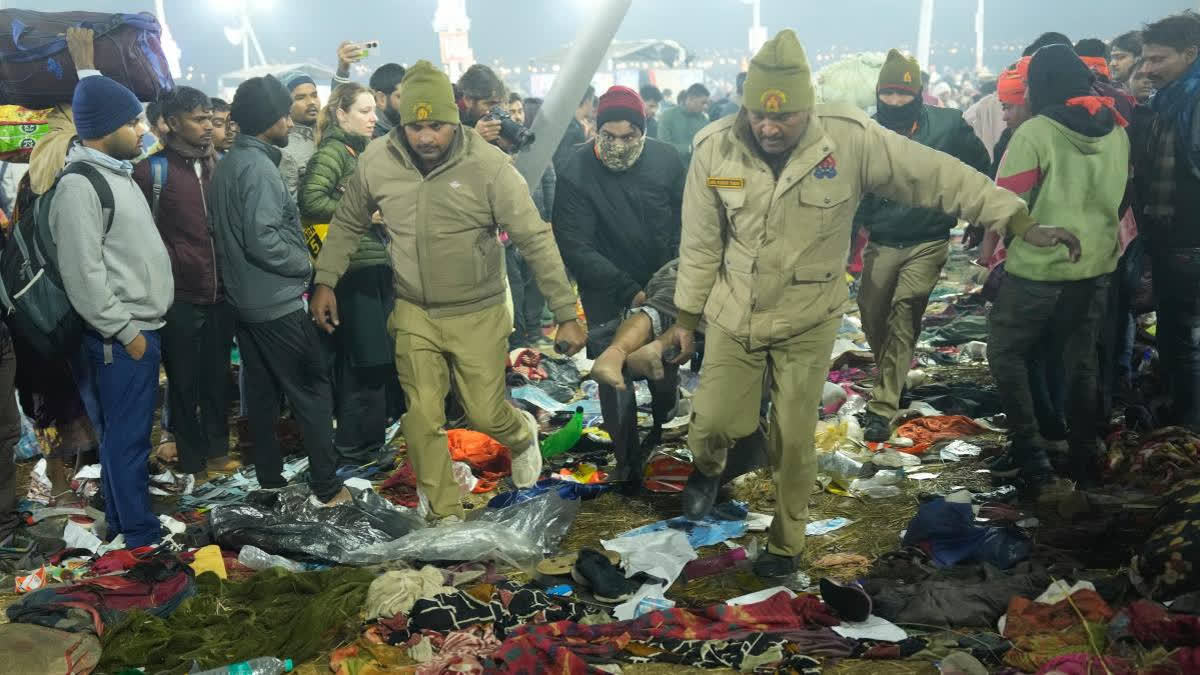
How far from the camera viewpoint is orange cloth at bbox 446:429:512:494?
7.22m

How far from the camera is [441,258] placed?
5930 mm

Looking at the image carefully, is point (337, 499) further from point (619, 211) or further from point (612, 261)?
point (619, 211)

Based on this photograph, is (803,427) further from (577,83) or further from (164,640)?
(577,83)

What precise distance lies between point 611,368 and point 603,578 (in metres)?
1.07

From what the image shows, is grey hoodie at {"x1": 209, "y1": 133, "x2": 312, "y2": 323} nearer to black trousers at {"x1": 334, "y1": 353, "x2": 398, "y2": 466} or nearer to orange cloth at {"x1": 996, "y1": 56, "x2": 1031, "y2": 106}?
black trousers at {"x1": 334, "y1": 353, "x2": 398, "y2": 466}

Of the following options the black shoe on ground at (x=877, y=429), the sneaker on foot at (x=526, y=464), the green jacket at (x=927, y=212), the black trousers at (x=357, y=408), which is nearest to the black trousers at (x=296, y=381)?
the black trousers at (x=357, y=408)

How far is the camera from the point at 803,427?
210 inches

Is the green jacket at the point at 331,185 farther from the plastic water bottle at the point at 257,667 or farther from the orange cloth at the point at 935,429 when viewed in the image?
the orange cloth at the point at 935,429

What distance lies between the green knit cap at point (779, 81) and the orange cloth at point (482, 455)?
3.04m

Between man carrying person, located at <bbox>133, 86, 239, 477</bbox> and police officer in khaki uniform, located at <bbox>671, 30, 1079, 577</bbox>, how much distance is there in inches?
115

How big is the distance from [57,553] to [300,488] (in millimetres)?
1304

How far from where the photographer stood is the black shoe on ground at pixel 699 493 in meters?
5.96

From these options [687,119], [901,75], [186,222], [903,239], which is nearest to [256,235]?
[186,222]

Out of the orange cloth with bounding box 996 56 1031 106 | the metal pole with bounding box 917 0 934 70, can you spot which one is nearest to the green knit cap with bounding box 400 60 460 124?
the orange cloth with bounding box 996 56 1031 106
